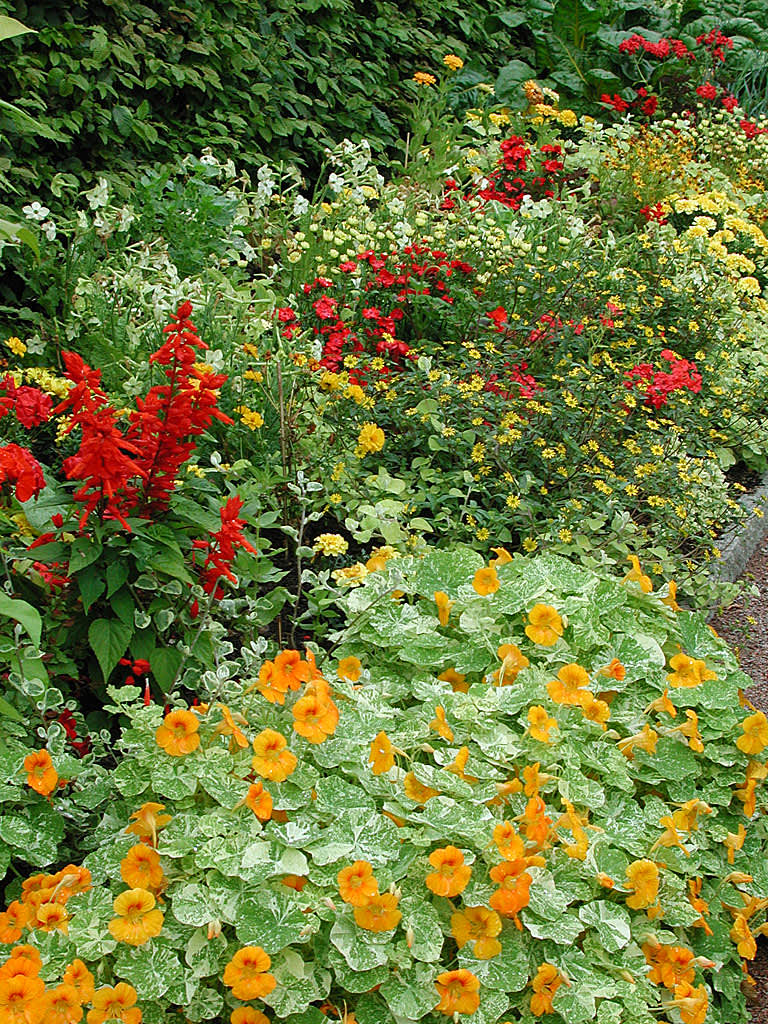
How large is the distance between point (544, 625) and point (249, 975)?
1.03 meters

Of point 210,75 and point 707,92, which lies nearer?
point 210,75

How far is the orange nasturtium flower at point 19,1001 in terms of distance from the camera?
5.08ft

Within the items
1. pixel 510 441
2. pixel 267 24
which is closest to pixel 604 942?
pixel 510 441

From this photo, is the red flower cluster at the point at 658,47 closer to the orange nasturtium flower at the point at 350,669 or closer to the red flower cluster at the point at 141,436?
the red flower cluster at the point at 141,436

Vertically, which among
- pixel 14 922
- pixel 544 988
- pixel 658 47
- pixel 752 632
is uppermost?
pixel 658 47

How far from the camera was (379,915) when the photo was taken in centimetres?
173

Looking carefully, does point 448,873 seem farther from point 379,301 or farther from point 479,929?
point 379,301

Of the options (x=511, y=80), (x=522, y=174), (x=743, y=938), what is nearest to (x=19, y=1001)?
(x=743, y=938)

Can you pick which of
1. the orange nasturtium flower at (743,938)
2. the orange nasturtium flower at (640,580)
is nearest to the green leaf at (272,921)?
the orange nasturtium flower at (743,938)

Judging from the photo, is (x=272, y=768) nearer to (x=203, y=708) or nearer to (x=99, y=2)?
(x=203, y=708)

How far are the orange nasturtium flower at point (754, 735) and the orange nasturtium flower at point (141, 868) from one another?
4.22ft

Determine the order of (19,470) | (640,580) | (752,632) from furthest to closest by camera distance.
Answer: (752,632)
(640,580)
(19,470)

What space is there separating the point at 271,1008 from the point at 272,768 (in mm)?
404

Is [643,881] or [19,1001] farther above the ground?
[643,881]
